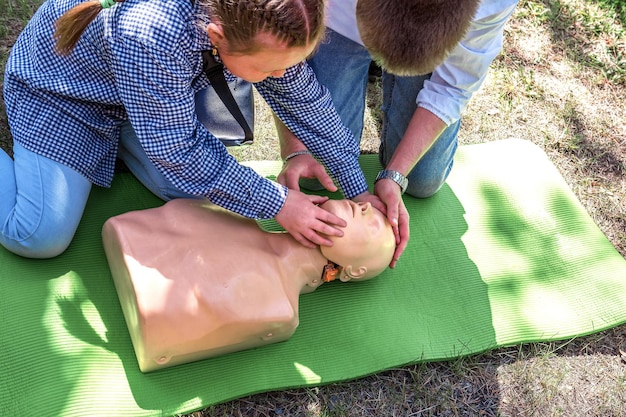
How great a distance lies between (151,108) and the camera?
197 centimetres

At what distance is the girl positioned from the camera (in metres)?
1.85

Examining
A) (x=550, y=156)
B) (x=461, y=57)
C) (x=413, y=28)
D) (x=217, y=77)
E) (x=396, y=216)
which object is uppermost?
(x=413, y=28)

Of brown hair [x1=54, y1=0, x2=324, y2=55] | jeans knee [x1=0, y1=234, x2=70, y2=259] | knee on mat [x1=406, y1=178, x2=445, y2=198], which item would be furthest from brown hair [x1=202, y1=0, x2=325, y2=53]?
knee on mat [x1=406, y1=178, x2=445, y2=198]

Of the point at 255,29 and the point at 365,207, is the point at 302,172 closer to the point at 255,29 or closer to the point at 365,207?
the point at 365,207

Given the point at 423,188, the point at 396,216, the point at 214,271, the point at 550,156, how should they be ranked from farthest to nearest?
the point at 550,156 < the point at 423,188 < the point at 396,216 < the point at 214,271

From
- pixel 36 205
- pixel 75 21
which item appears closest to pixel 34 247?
pixel 36 205

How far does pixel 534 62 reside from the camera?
3896 mm

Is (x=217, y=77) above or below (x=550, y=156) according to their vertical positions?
above

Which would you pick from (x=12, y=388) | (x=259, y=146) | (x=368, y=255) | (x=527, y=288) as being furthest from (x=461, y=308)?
(x=12, y=388)

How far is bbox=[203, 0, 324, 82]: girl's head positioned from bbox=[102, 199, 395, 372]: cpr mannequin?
1.97ft

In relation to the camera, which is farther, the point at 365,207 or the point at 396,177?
the point at 396,177

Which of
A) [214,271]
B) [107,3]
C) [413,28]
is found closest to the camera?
[413,28]

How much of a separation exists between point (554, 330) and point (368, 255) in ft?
2.94

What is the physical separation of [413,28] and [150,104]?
857mm
